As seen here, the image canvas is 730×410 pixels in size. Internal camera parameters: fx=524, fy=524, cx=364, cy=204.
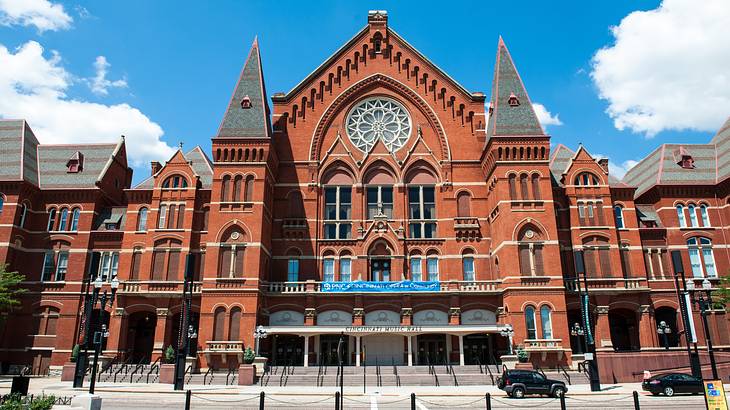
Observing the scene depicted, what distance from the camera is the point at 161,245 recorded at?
43.2 m

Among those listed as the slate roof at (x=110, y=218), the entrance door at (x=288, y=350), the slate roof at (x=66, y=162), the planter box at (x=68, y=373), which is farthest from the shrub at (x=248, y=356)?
the slate roof at (x=66, y=162)

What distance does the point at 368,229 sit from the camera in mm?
43781

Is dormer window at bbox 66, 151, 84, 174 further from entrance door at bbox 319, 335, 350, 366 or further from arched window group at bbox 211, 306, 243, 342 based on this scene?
entrance door at bbox 319, 335, 350, 366

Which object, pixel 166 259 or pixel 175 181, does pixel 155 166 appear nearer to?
pixel 175 181

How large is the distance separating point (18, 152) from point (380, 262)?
34.3 metres

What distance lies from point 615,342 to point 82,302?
44308mm

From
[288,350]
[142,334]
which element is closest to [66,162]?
[142,334]

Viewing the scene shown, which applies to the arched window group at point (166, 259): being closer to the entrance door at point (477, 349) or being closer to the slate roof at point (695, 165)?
the entrance door at point (477, 349)

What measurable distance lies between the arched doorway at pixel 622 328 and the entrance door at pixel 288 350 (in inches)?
1000

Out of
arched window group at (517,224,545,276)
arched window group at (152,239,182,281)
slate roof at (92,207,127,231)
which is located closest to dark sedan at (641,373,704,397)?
arched window group at (517,224,545,276)

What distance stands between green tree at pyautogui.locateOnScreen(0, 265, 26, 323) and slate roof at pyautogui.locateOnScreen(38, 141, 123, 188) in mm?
9123

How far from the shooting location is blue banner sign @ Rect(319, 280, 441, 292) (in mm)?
40969

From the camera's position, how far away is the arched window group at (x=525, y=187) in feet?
135

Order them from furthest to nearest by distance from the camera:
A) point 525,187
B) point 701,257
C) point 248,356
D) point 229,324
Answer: point 701,257 → point 525,187 → point 229,324 → point 248,356
